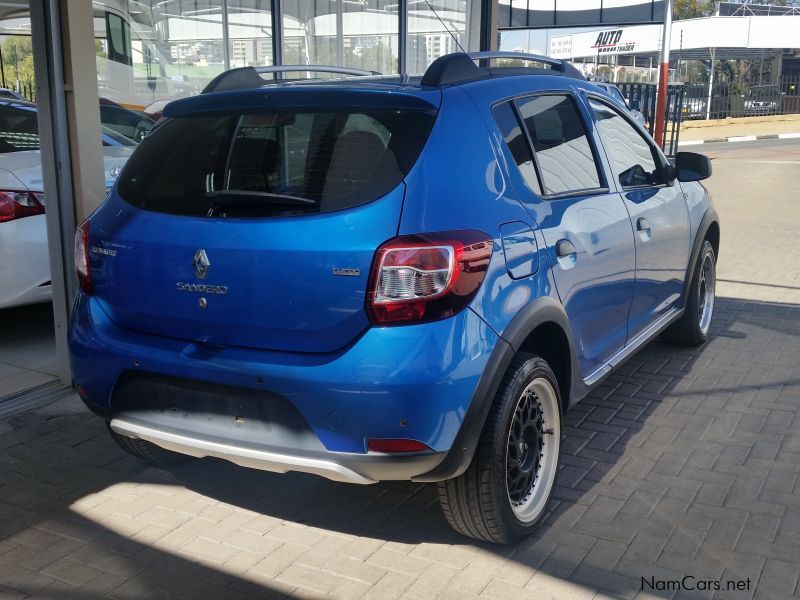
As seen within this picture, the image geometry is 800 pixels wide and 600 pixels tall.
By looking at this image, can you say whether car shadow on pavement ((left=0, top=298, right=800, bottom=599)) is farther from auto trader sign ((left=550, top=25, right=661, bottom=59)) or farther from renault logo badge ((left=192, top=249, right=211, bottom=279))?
auto trader sign ((left=550, top=25, right=661, bottom=59))

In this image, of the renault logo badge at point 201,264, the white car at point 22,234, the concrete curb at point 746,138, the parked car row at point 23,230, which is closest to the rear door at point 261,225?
the renault logo badge at point 201,264

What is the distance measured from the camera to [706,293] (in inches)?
256

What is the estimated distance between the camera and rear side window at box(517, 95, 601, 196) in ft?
13.0

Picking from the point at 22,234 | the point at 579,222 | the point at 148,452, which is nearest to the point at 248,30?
the point at 22,234

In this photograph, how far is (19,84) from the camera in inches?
331

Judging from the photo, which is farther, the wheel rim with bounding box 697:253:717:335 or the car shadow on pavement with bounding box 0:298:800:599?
the wheel rim with bounding box 697:253:717:335

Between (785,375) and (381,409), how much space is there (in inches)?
148

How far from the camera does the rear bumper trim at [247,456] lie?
3.11 meters

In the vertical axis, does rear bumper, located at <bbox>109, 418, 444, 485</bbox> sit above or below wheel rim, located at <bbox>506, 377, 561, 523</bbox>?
above

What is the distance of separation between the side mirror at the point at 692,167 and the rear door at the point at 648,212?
0.28ft

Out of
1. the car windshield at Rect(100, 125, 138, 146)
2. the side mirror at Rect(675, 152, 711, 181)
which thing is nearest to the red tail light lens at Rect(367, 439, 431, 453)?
the side mirror at Rect(675, 152, 711, 181)

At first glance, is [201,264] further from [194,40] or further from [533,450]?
[194,40]

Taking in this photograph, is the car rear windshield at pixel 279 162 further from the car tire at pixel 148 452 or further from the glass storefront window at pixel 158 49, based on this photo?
the glass storefront window at pixel 158 49

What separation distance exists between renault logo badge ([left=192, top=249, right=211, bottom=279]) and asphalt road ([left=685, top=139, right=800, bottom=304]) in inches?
237
